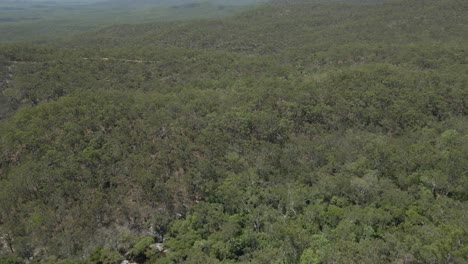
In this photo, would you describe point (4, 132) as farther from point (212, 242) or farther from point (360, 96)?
A: point (360, 96)

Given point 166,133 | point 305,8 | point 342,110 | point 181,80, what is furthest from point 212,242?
point 305,8

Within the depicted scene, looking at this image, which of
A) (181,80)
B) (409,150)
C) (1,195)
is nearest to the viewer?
(1,195)

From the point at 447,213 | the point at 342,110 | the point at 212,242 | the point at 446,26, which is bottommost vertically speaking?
the point at 212,242

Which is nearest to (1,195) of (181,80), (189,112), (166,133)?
(166,133)

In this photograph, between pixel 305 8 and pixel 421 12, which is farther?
pixel 305 8

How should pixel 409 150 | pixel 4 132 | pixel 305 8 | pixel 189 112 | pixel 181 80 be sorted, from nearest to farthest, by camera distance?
pixel 409 150 < pixel 4 132 < pixel 189 112 < pixel 181 80 < pixel 305 8

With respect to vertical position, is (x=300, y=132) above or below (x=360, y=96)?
below

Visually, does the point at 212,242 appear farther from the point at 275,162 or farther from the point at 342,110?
the point at 342,110
